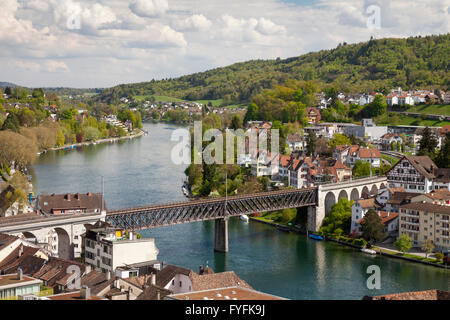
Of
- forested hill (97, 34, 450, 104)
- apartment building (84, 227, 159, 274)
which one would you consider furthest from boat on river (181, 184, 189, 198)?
forested hill (97, 34, 450, 104)

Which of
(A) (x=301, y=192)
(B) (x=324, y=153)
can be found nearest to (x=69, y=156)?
(B) (x=324, y=153)

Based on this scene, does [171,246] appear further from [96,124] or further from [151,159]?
[96,124]

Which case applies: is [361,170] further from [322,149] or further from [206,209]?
[206,209]

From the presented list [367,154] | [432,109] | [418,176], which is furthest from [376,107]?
[418,176]

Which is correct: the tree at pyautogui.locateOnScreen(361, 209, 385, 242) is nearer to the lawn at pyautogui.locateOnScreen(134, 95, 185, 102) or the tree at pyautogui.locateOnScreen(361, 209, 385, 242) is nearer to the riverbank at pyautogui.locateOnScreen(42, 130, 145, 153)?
the riverbank at pyautogui.locateOnScreen(42, 130, 145, 153)

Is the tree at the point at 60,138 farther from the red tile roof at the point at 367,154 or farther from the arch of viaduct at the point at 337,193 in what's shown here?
the arch of viaduct at the point at 337,193

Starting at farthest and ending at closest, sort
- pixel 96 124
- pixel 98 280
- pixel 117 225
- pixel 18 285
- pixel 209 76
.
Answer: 1. pixel 209 76
2. pixel 96 124
3. pixel 117 225
4. pixel 98 280
5. pixel 18 285
